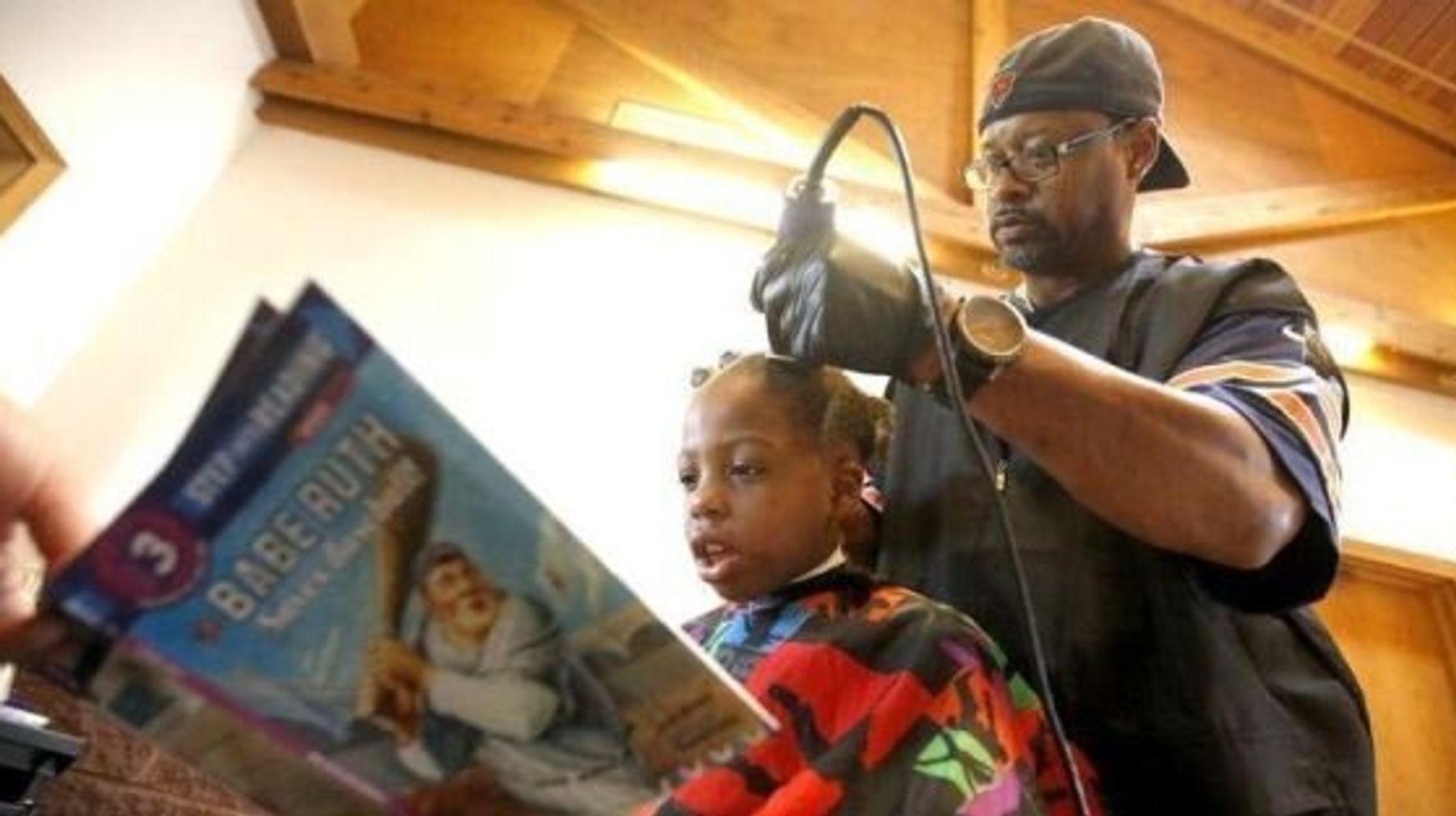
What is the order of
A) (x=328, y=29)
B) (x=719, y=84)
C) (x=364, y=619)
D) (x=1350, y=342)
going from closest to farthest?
(x=364, y=619), (x=328, y=29), (x=1350, y=342), (x=719, y=84)

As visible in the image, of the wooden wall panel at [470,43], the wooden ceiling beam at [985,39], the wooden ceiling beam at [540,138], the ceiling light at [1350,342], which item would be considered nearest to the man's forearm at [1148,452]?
the wooden ceiling beam at [540,138]

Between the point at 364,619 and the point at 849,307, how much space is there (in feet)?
1.35

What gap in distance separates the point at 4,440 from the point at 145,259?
2040mm

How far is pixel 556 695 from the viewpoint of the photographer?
538 millimetres

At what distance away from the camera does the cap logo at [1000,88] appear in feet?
3.70

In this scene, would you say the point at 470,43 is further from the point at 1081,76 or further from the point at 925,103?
the point at 1081,76

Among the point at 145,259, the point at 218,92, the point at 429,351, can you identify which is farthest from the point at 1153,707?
the point at 218,92

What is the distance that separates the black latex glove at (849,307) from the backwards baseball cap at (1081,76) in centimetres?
46

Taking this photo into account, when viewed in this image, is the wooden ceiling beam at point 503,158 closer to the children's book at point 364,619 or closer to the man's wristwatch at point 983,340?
the man's wristwatch at point 983,340

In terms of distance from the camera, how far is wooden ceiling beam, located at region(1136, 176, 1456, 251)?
10.2 ft

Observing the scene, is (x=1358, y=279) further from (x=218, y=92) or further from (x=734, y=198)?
(x=218, y=92)

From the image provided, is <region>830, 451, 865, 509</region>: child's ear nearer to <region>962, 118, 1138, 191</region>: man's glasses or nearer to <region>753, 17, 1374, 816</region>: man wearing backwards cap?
<region>753, 17, 1374, 816</region>: man wearing backwards cap

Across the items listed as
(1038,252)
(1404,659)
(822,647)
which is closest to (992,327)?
(822,647)

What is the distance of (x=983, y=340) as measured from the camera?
0.73 m
